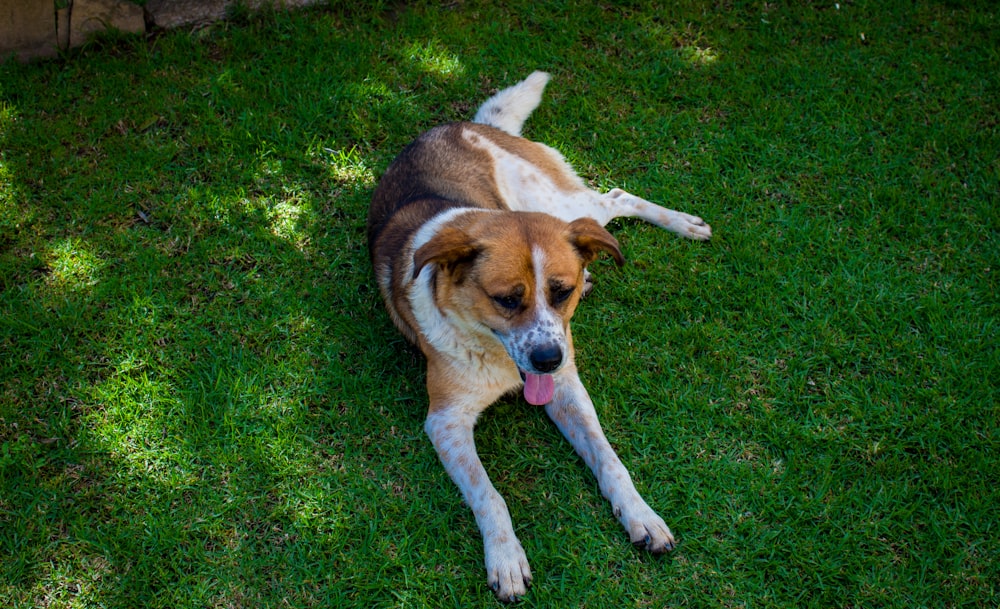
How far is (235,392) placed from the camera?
3.67 m

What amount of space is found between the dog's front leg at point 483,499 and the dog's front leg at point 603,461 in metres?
0.46

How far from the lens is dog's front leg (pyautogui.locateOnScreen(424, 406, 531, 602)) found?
3.01m

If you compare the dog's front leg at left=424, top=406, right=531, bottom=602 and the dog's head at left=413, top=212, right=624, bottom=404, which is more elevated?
the dog's head at left=413, top=212, right=624, bottom=404

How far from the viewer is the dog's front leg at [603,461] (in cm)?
311

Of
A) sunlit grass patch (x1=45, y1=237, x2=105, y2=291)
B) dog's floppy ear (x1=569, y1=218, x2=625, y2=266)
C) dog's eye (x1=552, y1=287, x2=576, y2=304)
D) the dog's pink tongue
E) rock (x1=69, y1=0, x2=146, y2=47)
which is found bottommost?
sunlit grass patch (x1=45, y1=237, x2=105, y2=291)

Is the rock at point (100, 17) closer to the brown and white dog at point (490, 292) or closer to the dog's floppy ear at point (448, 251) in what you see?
the brown and white dog at point (490, 292)

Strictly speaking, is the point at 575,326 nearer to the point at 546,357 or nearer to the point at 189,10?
the point at 546,357

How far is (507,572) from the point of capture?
3000mm

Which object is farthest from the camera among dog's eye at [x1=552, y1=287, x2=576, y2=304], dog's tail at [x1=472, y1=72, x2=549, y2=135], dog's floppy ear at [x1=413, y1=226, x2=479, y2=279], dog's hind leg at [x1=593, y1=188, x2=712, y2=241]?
dog's tail at [x1=472, y1=72, x2=549, y2=135]

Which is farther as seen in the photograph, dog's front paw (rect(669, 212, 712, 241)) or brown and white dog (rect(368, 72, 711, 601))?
dog's front paw (rect(669, 212, 712, 241))

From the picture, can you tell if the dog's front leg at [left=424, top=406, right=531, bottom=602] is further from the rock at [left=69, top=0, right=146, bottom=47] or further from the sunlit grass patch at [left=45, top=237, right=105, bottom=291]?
the rock at [left=69, top=0, right=146, bottom=47]

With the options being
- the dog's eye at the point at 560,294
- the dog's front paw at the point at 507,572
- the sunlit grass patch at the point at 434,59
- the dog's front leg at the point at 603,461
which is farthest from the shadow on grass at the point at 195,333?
the dog's eye at the point at 560,294

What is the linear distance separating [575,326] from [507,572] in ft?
4.72

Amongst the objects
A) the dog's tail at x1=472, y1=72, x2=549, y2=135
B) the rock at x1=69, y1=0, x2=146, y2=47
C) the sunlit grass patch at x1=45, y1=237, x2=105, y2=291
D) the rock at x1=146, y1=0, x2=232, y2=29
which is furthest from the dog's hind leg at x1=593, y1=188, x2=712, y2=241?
the rock at x1=69, y1=0, x2=146, y2=47
